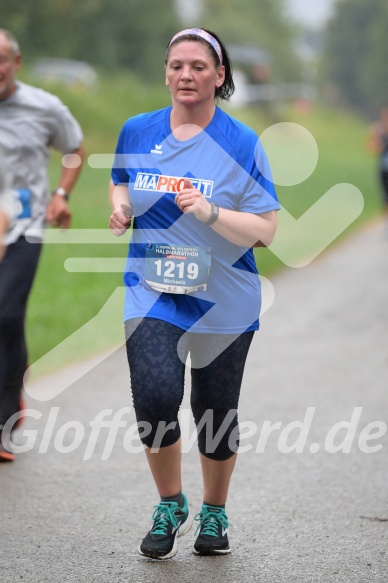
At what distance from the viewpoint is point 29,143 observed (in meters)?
6.50


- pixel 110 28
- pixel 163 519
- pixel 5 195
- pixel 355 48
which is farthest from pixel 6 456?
pixel 355 48

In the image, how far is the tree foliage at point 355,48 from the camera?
409 ft

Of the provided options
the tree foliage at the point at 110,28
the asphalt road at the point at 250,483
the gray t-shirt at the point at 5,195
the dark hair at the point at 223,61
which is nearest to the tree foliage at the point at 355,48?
the tree foliage at the point at 110,28

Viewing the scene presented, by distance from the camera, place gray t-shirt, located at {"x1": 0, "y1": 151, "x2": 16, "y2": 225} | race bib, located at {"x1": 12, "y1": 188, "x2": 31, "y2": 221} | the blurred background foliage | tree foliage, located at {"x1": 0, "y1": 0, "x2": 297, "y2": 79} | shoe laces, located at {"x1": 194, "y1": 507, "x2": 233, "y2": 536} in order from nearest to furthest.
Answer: gray t-shirt, located at {"x1": 0, "y1": 151, "x2": 16, "y2": 225} → shoe laces, located at {"x1": 194, "y1": 507, "x2": 233, "y2": 536} → race bib, located at {"x1": 12, "y1": 188, "x2": 31, "y2": 221} → tree foliage, located at {"x1": 0, "y1": 0, "x2": 297, "y2": 79} → the blurred background foliage

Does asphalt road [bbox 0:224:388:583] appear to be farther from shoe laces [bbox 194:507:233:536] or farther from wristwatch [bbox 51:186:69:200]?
wristwatch [bbox 51:186:69:200]

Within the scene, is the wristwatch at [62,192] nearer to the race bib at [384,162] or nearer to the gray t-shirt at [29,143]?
the gray t-shirt at [29,143]

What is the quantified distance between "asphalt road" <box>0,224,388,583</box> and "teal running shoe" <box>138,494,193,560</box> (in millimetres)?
51

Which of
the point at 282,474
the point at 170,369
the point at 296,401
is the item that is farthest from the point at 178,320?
the point at 296,401

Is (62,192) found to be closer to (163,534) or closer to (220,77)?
(220,77)

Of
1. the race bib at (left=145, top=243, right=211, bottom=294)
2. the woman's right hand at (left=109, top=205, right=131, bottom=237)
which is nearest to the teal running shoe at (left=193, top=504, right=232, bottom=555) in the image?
the race bib at (left=145, top=243, right=211, bottom=294)

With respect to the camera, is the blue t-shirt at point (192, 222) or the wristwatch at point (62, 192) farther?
the wristwatch at point (62, 192)

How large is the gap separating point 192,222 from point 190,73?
1.79 feet

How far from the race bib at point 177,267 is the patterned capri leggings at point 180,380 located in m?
0.15

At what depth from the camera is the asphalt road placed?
4797 mm
